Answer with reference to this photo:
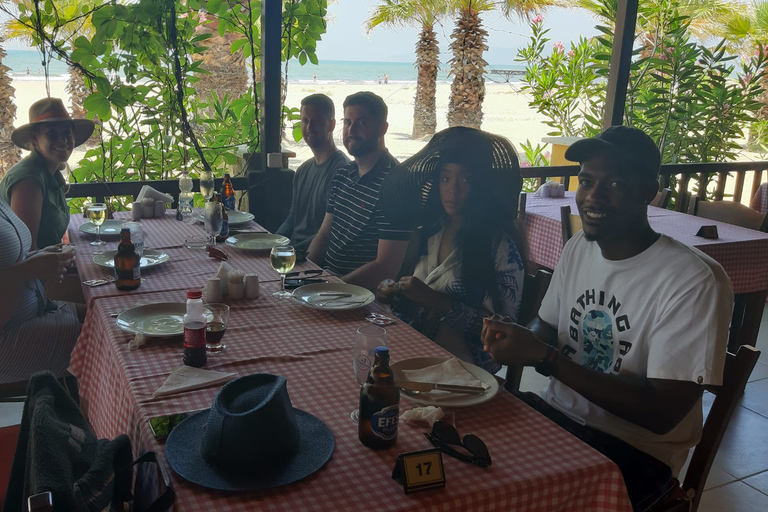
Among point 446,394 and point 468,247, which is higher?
point 468,247

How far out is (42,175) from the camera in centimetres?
266

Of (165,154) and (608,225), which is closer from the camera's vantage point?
(608,225)

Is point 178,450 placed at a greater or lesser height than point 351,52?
lesser

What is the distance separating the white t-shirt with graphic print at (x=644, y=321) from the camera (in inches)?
54.6

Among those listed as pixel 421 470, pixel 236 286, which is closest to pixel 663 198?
pixel 236 286

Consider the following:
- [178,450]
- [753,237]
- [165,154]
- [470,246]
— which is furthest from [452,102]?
[178,450]

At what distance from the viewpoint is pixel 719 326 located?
54.3 inches

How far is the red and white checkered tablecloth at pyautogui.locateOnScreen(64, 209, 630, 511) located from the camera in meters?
1.02

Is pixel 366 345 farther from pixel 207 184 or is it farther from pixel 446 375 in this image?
pixel 207 184

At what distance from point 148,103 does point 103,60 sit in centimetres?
37

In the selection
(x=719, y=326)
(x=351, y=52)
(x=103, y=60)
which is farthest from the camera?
(x=351, y=52)

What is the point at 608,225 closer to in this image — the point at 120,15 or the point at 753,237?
the point at 753,237

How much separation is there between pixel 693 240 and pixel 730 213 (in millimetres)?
1028

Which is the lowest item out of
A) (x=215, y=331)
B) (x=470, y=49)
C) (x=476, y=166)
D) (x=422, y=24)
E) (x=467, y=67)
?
(x=215, y=331)
